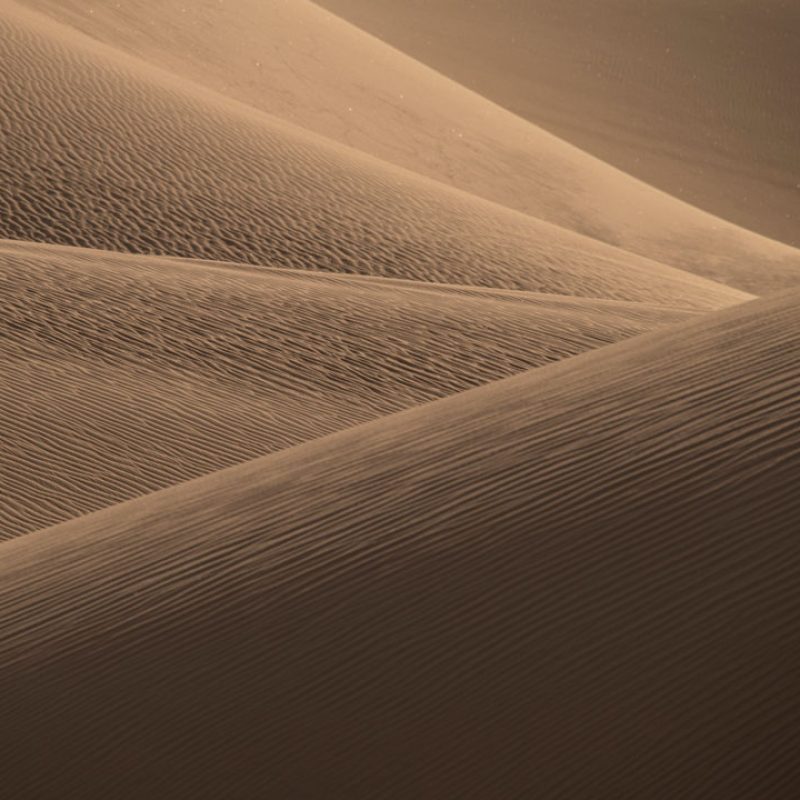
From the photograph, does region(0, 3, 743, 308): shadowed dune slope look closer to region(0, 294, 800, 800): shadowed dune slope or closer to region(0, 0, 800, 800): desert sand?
region(0, 0, 800, 800): desert sand

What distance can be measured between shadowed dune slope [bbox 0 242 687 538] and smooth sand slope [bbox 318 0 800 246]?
1569 cm

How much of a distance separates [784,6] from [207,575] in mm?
33795

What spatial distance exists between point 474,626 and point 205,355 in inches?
239

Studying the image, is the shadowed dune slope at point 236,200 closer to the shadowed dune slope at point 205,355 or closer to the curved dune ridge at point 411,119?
the shadowed dune slope at point 205,355

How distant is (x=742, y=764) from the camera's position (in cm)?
375

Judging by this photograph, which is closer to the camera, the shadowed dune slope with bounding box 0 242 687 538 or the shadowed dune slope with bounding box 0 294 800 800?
the shadowed dune slope with bounding box 0 294 800 800

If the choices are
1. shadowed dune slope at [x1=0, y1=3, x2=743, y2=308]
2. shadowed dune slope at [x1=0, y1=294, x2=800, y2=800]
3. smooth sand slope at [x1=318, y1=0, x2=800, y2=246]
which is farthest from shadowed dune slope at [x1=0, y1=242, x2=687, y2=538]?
smooth sand slope at [x1=318, y1=0, x2=800, y2=246]

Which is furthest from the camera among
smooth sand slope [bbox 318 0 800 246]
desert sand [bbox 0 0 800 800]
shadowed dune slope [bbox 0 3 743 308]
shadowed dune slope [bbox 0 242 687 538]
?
smooth sand slope [bbox 318 0 800 246]

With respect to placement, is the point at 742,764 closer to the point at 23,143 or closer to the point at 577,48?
the point at 23,143

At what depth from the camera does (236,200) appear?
1505 centimetres

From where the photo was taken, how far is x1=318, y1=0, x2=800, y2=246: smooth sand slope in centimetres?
2869

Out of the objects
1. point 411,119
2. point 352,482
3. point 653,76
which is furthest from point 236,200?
point 653,76

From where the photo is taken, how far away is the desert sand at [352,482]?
4059mm

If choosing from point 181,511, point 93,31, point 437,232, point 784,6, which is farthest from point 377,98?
point 181,511
